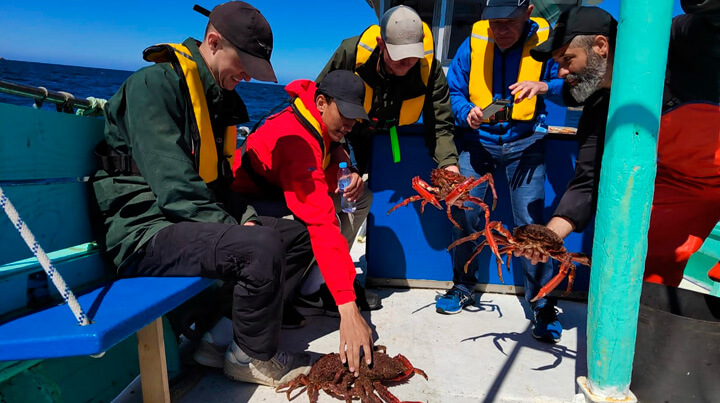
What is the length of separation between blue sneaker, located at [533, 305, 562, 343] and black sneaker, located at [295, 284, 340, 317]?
1448mm

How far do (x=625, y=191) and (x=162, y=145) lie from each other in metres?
1.90

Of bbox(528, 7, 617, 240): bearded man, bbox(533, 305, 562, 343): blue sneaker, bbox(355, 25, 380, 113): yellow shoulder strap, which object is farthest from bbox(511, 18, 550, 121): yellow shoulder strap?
bbox(533, 305, 562, 343): blue sneaker

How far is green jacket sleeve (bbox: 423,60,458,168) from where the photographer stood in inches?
135

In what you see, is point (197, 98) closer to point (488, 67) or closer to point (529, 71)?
point (488, 67)

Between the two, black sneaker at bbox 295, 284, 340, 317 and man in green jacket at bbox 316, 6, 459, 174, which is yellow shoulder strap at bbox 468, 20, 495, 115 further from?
black sneaker at bbox 295, 284, 340, 317

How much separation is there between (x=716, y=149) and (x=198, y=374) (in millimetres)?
3024

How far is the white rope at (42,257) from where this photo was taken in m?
1.44

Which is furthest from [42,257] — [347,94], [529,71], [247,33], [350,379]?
[529,71]

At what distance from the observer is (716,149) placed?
2.22m

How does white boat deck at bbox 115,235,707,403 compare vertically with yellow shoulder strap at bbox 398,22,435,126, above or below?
below

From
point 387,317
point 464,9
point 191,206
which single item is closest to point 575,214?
point 387,317

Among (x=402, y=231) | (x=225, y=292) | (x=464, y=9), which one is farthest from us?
(x=464, y=9)

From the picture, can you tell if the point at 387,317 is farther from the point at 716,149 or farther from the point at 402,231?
the point at 716,149

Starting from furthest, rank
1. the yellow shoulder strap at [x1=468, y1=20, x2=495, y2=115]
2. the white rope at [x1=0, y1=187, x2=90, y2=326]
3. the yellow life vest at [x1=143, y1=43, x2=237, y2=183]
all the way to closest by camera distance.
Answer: the yellow shoulder strap at [x1=468, y1=20, x2=495, y2=115]
the yellow life vest at [x1=143, y1=43, x2=237, y2=183]
the white rope at [x1=0, y1=187, x2=90, y2=326]
